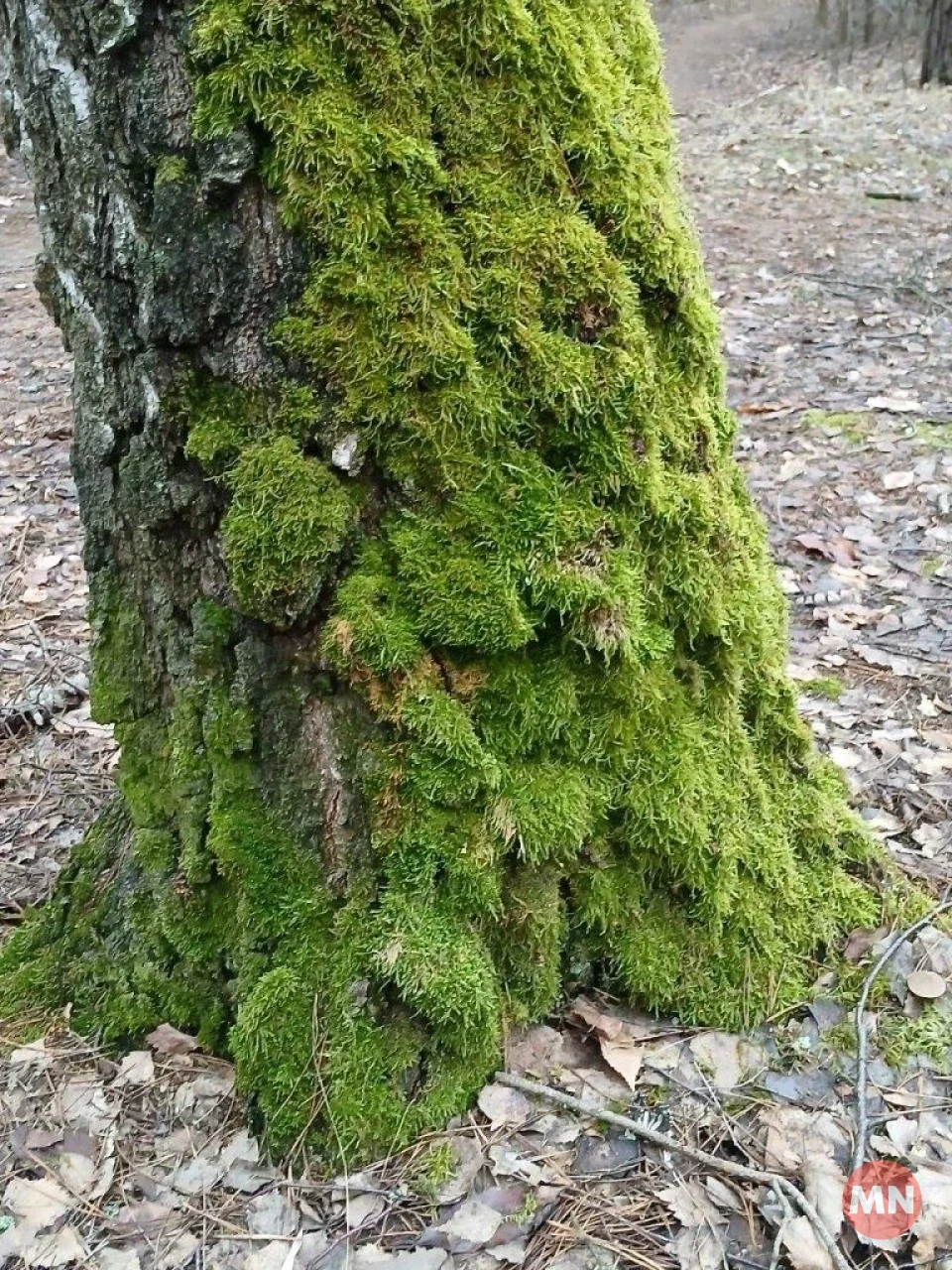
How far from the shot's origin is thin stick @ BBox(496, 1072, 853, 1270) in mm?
1782

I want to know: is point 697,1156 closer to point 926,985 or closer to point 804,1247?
point 804,1247

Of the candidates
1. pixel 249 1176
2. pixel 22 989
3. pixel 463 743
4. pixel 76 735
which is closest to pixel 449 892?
pixel 463 743

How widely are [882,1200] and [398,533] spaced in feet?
4.82

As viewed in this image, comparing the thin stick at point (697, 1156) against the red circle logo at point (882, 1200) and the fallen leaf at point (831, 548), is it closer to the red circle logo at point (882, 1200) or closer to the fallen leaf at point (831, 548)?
the red circle logo at point (882, 1200)

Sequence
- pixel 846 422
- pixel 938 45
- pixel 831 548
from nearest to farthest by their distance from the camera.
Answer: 1. pixel 831 548
2. pixel 846 422
3. pixel 938 45

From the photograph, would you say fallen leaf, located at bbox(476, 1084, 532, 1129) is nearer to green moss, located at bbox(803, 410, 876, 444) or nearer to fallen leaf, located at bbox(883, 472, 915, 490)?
fallen leaf, located at bbox(883, 472, 915, 490)

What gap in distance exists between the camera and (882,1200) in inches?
73.0

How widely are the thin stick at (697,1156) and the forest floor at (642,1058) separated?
2 cm

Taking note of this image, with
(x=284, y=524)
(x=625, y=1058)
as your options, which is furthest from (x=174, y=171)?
(x=625, y=1058)

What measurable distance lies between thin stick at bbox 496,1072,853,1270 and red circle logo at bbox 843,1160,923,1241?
8 cm

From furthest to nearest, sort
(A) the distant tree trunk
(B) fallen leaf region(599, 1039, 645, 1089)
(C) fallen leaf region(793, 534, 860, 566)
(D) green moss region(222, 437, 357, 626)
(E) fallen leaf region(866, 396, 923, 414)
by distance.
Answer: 1. (A) the distant tree trunk
2. (E) fallen leaf region(866, 396, 923, 414)
3. (C) fallen leaf region(793, 534, 860, 566)
4. (B) fallen leaf region(599, 1039, 645, 1089)
5. (D) green moss region(222, 437, 357, 626)

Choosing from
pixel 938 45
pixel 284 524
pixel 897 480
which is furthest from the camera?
pixel 938 45

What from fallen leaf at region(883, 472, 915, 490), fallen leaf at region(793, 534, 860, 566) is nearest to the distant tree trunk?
fallen leaf at region(883, 472, 915, 490)

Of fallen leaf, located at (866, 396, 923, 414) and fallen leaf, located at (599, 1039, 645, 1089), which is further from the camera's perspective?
fallen leaf, located at (866, 396, 923, 414)
